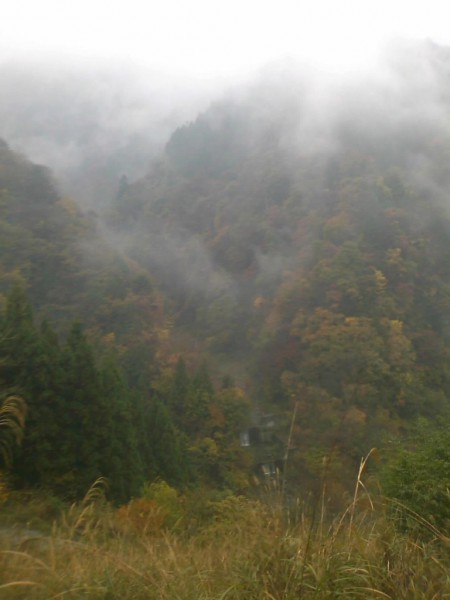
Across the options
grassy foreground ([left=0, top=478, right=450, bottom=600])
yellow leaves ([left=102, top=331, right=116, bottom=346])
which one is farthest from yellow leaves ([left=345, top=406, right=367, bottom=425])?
grassy foreground ([left=0, top=478, right=450, bottom=600])

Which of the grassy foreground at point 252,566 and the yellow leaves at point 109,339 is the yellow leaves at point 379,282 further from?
the grassy foreground at point 252,566

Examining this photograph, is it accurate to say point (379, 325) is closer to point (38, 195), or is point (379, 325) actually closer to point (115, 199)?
point (38, 195)

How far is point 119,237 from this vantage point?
67.8 metres

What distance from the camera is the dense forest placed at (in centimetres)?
1566

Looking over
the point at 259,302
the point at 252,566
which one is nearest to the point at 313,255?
the point at 259,302

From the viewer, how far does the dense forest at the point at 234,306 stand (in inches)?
617

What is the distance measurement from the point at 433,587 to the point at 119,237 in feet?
223

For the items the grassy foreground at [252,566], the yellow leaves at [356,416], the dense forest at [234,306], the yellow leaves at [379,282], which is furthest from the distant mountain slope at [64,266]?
the grassy foreground at [252,566]

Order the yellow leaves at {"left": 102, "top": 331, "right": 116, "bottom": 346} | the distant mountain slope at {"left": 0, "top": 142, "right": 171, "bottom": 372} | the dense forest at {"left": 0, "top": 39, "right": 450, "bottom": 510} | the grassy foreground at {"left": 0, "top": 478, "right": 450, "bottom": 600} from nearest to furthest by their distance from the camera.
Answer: the grassy foreground at {"left": 0, "top": 478, "right": 450, "bottom": 600}
the dense forest at {"left": 0, "top": 39, "right": 450, "bottom": 510}
the yellow leaves at {"left": 102, "top": 331, "right": 116, "bottom": 346}
the distant mountain slope at {"left": 0, "top": 142, "right": 171, "bottom": 372}

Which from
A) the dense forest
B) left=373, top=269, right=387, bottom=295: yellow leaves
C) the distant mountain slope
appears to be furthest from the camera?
left=373, top=269, right=387, bottom=295: yellow leaves

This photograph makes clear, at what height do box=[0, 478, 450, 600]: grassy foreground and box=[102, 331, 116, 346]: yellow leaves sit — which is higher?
box=[0, 478, 450, 600]: grassy foreground

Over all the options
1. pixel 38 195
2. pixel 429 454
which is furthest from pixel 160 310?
pixel 429 454

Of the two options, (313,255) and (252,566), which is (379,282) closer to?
(313,255)

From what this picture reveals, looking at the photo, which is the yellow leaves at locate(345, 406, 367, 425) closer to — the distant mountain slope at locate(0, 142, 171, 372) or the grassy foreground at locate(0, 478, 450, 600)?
the distant mountain slope at locate(0, 142, 171, 372)
